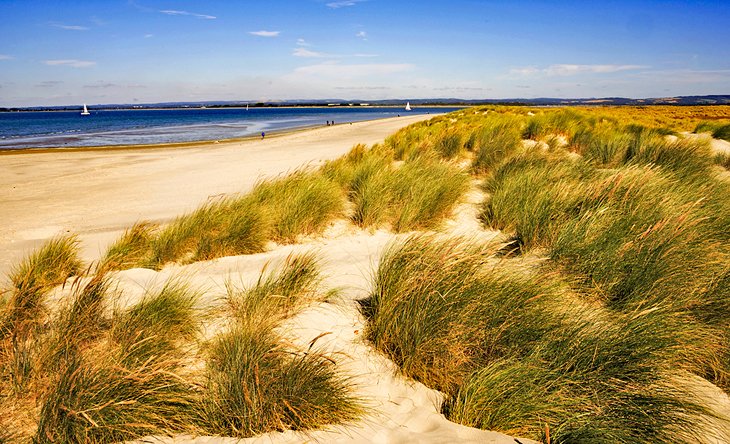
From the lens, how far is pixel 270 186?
6270 millimetres

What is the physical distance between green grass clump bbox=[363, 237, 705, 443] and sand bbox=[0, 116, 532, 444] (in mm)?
164

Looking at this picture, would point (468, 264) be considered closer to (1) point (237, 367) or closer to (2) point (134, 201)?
(1) point (237, 367)

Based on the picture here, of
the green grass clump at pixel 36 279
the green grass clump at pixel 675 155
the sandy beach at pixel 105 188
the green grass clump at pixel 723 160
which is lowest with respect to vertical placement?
the sandy beach at pixel 105 188

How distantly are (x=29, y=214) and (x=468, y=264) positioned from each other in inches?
325

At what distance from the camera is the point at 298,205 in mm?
5426

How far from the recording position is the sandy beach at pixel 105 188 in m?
6.23

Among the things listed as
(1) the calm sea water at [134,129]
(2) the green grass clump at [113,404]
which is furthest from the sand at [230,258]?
(1) the calm sea water at [134,129]

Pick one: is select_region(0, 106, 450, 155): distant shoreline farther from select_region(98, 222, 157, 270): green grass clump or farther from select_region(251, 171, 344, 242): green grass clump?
select_region(98, 222, 157, 270): green grass clump

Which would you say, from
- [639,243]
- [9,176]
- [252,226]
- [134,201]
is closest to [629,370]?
[639,243]

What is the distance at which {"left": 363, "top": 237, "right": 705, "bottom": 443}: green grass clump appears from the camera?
1972mm

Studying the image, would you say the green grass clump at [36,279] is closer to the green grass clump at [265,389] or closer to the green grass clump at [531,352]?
the green grass clump at [265,389]

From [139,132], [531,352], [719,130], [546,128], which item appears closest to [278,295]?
[531,352]

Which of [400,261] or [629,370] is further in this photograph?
[400,261]

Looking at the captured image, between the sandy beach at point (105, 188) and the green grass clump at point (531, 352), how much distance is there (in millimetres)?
4425
